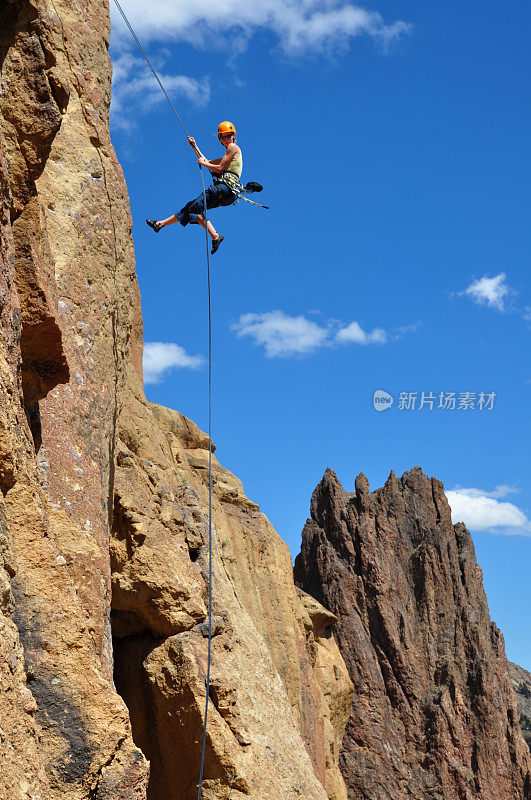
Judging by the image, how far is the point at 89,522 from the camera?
9164 mm

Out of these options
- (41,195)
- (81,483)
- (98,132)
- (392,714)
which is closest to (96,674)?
(81,483)

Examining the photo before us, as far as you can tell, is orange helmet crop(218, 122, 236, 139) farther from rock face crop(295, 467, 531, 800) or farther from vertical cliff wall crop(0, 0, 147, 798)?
rock face crop(295, 467, 531, 800)

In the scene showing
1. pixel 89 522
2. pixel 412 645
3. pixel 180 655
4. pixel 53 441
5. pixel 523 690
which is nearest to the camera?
pixel 53 441

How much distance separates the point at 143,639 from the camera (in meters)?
12.7

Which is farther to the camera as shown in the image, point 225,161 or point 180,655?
point 225,161

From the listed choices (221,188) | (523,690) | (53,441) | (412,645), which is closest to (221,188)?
(221,188)

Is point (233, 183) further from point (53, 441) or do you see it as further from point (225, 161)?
point (53, 441)

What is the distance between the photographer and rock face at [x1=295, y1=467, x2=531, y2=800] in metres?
42.6

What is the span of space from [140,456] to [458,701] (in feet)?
119

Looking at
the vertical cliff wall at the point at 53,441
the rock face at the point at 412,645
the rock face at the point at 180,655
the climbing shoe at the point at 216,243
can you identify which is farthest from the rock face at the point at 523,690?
the vertical cliff wall at the point at 53,441

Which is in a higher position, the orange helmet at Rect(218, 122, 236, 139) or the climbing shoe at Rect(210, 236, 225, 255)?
the orange helmet at Rect(218, 122, 236, 139)

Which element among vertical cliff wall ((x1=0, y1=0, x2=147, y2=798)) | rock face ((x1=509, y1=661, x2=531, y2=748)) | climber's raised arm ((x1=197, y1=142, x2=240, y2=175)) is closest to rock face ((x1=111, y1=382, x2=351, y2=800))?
vertical cliff wall ((x1=0, y1=0, x2=147, y2=798))

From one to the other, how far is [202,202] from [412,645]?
36990mm

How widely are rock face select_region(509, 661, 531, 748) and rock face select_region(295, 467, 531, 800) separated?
104ft
